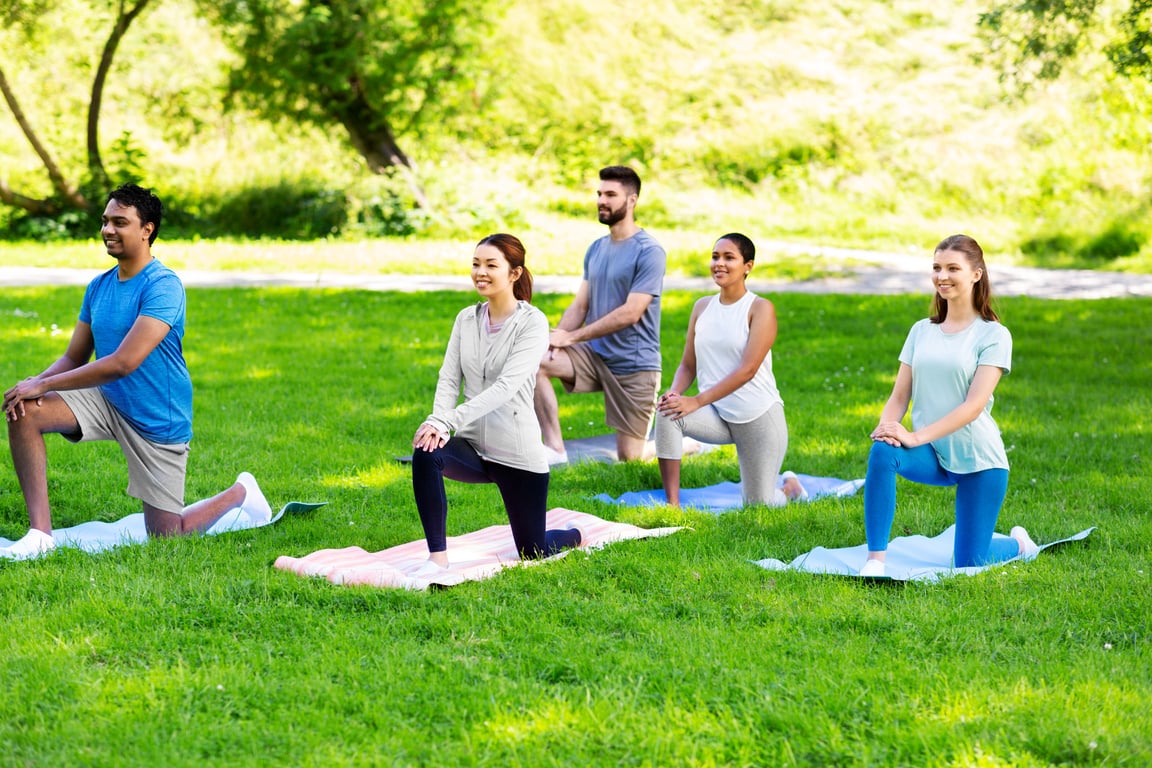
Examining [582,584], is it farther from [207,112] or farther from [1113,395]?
[207,112]

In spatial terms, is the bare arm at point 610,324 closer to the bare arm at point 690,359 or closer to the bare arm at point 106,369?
the bare arm at point 690,359

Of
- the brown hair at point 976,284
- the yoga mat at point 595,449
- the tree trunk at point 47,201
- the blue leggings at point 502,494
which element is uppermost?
the tree trunk at point 47,201

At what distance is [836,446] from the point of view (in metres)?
7.95

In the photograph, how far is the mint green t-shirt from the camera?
16.8ft

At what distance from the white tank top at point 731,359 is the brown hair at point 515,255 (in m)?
1.41

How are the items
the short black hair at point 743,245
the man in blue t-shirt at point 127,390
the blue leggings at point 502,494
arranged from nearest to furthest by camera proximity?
1. the blue leggings at point 502,494
2. the man in blue t-shirt at point 127,390
3. the short black hair at point 743,245

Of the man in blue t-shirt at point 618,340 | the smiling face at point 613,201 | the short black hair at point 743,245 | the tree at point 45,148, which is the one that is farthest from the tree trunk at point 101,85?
the short black hair at point 743,245

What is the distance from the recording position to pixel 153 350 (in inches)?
221

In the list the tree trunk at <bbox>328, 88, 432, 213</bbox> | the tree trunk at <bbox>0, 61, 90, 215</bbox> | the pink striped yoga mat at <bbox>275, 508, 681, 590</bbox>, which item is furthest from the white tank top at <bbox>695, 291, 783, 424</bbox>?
the tree trunk at <bbox>0, 61, 90, 215</bbox>

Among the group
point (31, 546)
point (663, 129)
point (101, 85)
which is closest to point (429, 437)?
point (31, 546)

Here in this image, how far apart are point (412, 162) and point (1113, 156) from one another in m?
11.8

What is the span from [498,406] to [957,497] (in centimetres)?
197

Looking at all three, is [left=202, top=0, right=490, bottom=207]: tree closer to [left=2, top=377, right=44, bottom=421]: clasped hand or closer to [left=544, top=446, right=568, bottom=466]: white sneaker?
[left=544, top=446, right=568, bottom=466]: white sneaker

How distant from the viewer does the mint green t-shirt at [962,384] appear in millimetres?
5117
